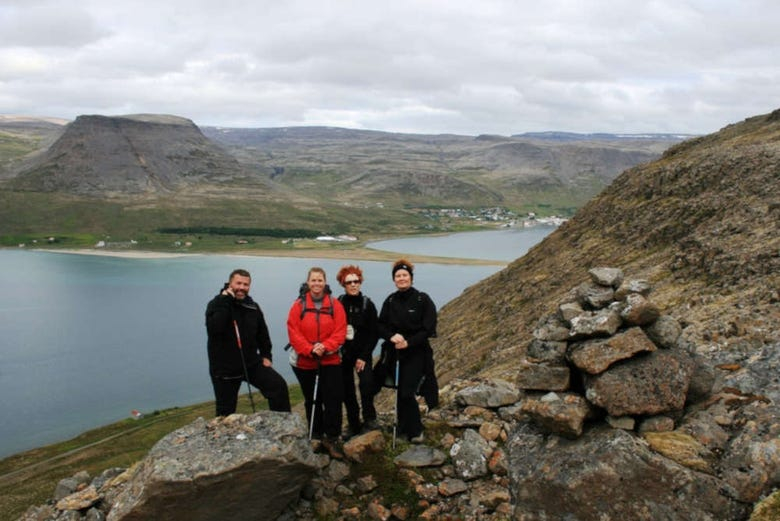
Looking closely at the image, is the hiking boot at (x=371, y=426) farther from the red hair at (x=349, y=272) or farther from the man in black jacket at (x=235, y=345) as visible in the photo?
the red hair at (x=349, y=272)

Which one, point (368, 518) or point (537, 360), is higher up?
point (537, 360)

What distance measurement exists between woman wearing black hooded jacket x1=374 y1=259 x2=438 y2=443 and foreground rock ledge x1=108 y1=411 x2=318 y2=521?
2.22m

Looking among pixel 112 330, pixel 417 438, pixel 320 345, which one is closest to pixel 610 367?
pixel 417 438

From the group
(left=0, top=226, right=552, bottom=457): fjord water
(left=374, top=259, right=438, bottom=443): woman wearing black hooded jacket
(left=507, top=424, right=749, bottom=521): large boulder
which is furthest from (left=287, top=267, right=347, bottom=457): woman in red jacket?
(left=0, top=226, right=552, bottom=457): fjord water

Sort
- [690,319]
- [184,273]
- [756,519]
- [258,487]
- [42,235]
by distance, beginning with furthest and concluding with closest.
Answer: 1. [42,235]
2. [184,273]
3. [690,319]
4. [258,487]
5. [756,519]

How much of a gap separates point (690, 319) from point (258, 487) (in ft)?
38.7

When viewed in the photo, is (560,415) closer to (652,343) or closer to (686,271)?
(652,343)

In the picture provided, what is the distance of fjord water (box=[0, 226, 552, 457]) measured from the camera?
52344 mm

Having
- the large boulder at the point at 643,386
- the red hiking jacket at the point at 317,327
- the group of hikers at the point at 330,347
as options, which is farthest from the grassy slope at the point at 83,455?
the large boulder at the point at 643,386

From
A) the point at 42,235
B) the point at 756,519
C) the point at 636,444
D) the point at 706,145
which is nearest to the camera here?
the point at 756,519

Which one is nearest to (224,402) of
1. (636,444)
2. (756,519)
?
(636,444)

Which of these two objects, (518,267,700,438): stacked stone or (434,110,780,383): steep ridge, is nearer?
(518,267,700,438): stacked stone

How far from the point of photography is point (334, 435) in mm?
10977

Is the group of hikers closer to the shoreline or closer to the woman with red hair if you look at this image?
the woman with red hair
